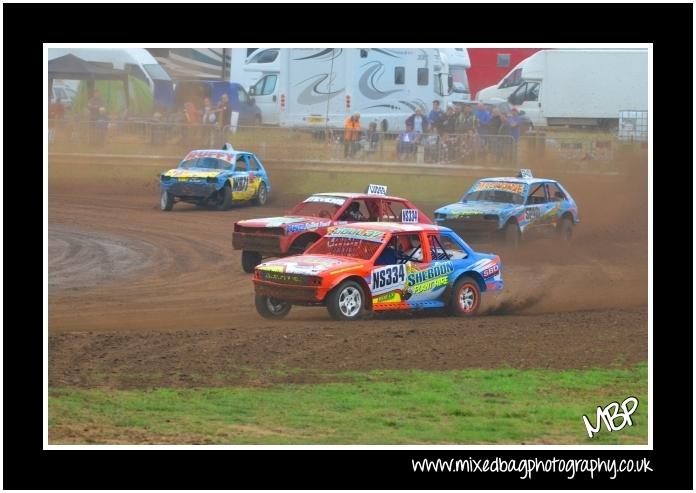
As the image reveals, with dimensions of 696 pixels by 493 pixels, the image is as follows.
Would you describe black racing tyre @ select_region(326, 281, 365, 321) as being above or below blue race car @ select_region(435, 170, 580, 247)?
below

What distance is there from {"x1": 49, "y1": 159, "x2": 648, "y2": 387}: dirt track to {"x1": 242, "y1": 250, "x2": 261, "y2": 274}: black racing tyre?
10.2 inches

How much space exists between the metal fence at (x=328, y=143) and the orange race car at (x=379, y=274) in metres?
10.3

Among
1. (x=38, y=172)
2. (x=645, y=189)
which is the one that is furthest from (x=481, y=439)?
(x=645, y=189)

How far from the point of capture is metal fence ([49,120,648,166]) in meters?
25.8

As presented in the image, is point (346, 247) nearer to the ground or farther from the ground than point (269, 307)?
farther from the ground

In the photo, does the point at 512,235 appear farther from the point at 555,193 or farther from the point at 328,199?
the point at 328,199

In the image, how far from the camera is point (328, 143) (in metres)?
26.8

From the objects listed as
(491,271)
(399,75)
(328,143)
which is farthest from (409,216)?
(399,75)

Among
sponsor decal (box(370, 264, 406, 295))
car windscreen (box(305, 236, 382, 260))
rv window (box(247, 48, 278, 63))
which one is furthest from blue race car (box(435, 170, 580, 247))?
rv window (box(247, 48, 278, 63))

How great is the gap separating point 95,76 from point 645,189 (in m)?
13.4

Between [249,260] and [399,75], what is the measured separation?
49.1 feet

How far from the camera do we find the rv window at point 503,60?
34.1 metres

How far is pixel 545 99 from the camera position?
32.1m

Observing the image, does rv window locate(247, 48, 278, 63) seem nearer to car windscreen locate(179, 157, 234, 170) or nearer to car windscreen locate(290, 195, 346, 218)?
car windscreen locate(179, 157, 234, 170)
